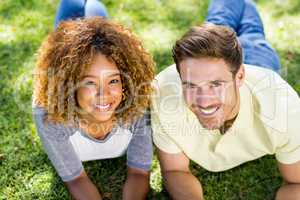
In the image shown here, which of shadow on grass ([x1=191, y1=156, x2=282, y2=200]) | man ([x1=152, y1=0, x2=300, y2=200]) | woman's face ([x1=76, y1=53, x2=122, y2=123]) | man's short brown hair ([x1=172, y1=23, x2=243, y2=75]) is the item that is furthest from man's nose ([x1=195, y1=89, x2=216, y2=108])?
shadow on grass ([x1=191, y1=156, x2=282, y2=200])

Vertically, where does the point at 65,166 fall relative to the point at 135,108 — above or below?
below

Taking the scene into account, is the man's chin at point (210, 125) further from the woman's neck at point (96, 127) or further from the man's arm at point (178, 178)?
the woman's neck at point (96, 127)

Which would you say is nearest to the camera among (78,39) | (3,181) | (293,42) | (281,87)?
(78,39)

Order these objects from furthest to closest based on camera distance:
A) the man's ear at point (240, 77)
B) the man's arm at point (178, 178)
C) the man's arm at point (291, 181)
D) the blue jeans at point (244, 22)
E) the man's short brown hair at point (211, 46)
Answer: the blue jeans at point (244, 22) → the man's arm at point (178, 178) → the man's arm at point (291, 181) → the man's ear at point (240, 77) → the man's short brown hair at point (211, 46)

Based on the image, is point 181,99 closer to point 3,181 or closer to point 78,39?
point 78,39

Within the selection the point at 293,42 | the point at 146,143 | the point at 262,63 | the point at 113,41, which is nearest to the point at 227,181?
the point at 146,143

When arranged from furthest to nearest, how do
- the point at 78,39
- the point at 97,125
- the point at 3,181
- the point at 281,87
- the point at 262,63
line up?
the point at 262,63, the point at 3,181, the point at 97,125, the point at 281,87, the point at 78,39

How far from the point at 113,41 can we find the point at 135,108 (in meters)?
0.40

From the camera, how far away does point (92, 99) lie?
2.03m

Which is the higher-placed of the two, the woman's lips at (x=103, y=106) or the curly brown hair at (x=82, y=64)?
the curly brown hair at (x=82, y=64)

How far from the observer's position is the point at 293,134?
2.06m

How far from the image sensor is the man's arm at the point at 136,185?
235 centimetres

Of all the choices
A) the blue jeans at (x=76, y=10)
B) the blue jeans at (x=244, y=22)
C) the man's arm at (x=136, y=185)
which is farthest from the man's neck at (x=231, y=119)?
the blue jeans at (x=76, y=10)

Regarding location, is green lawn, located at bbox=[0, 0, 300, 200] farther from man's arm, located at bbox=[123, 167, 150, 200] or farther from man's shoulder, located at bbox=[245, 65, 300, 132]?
man's shoulder, located at bbox=[245, 65, 300, 132]
